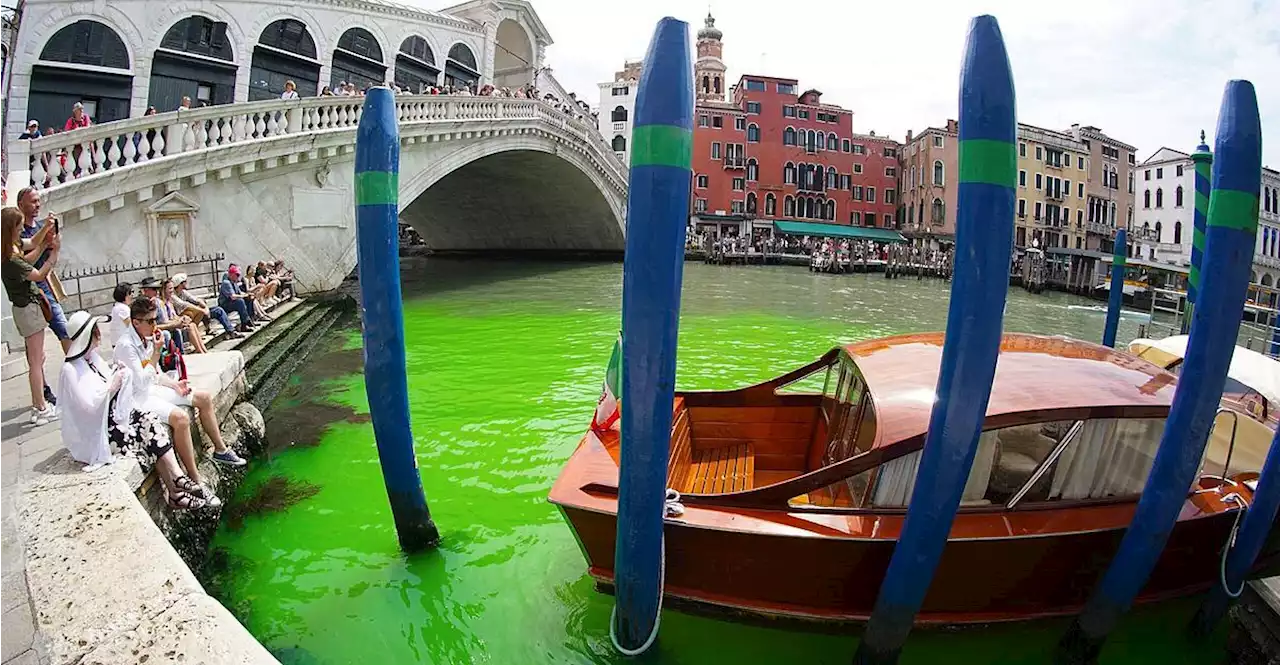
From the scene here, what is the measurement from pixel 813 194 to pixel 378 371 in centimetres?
4010

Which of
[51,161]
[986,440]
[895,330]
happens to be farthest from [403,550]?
[895,330]

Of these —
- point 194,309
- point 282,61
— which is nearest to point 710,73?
point 282,61

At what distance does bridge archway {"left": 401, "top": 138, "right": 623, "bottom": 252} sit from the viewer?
22719 mm

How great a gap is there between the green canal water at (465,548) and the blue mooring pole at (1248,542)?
0.24 m

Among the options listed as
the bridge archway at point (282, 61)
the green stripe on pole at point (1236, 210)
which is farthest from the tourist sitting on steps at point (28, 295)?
the bridge archway at point (282, 61)

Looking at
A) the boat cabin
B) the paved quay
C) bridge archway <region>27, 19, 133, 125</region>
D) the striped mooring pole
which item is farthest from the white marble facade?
the striped mooring pole

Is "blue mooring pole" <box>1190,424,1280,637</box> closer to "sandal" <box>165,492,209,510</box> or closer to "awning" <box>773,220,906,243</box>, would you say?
"sandal" <box>165,492,209,510</box>

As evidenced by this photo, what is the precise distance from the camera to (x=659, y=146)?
2.51 meters

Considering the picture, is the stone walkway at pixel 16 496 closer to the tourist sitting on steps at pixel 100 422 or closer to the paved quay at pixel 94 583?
the paved quay at pixel 94 583

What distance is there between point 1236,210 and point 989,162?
4.19 ft

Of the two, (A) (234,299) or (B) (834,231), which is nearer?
(A) (234,299)

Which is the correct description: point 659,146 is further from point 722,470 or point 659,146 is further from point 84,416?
point 84,416

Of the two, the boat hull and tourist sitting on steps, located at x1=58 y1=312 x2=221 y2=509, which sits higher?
tourist sitting on steps, located at x1=58 y1=312 x2=221 y2=509

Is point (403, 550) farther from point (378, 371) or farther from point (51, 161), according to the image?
point (51, 161)
